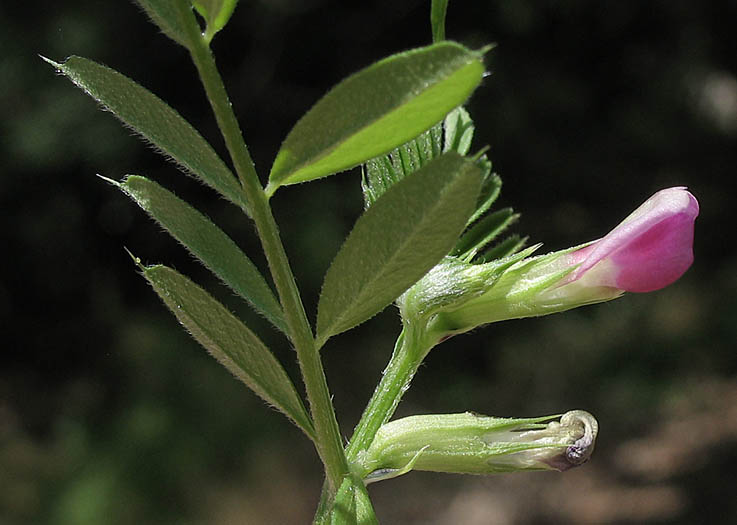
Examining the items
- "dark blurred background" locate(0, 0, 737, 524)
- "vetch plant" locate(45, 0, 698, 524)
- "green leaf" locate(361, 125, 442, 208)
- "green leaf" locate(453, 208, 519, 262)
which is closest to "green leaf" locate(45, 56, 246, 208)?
"vetch plant" locate(45, 0, 698, 524)

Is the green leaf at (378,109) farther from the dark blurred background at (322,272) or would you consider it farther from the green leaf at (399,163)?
the dark blurred background at (322,272)

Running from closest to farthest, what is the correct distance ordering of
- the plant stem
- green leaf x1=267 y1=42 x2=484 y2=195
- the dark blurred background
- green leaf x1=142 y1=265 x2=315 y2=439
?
green leaf x1=267 y1=42 x2=484 y2=195
green leaf x1=142 y1=265 x2=315 y2=439
the plant stem
the dark blurred background

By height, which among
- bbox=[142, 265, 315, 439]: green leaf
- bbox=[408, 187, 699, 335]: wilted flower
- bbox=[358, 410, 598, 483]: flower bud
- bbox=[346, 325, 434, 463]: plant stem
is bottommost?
bbox=[358, 410, 598, 483]: flower bud

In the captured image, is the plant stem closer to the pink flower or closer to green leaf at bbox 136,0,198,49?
the pink flower

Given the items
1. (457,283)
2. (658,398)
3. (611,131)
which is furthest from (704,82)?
(457,283)

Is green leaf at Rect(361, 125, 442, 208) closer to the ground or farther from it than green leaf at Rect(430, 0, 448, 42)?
closer to the ground

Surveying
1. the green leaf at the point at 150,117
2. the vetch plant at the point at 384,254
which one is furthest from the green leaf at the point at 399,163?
the green leaf at the point at 150,117

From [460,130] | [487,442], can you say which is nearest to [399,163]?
[460,130]
